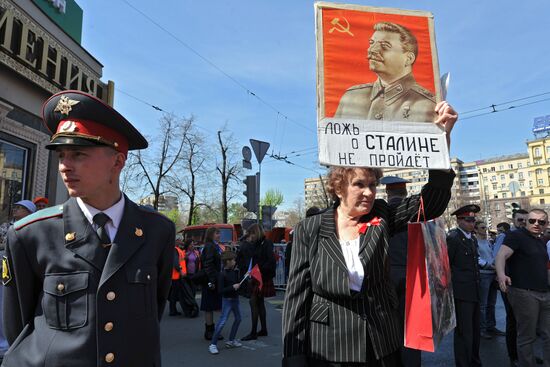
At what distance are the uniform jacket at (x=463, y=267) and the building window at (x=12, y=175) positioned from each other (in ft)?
30.0

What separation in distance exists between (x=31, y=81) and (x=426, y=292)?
386 inches

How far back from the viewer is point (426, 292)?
85.1 inches

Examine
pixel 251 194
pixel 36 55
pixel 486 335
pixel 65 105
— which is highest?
pixel 36 55

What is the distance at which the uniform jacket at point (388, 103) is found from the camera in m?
2.42

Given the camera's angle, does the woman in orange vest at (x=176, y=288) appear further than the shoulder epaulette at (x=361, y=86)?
Yes

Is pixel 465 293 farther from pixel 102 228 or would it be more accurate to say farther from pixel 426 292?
pixel 102 228

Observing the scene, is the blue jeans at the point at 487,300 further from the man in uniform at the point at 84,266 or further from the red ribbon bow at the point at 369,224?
the man in uniform at the point at 84,266

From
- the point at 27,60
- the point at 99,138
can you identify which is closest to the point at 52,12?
the point at 27,60

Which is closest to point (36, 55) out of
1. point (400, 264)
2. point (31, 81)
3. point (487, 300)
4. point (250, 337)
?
point (31, 81)

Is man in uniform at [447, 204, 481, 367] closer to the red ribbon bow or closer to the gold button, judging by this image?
the red ribbon bow

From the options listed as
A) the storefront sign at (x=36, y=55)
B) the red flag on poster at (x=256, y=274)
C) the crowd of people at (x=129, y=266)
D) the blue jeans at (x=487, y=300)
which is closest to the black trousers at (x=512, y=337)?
the blue jeans at (x=487, y=300)

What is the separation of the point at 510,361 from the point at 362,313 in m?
4.75

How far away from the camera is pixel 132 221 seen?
184 centimetres

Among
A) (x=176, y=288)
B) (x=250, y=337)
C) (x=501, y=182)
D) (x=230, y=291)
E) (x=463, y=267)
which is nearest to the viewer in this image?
(x=463, y=267)
